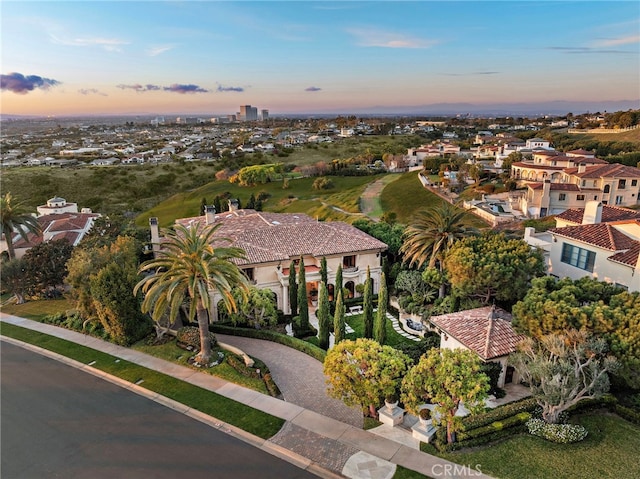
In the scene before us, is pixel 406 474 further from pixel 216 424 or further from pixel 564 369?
pixel 216 424

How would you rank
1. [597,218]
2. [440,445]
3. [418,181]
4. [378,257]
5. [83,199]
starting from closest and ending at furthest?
[440,445]
[597,218]
[378,257]
[418,181]
[83,199]

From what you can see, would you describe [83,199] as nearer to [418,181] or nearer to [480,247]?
[418,181]

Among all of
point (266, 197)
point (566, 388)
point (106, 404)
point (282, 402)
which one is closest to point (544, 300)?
point (566, 388)

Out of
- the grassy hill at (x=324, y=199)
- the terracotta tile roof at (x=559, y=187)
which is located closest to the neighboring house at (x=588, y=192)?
the terracotta tile roof at (x=559, y=187)

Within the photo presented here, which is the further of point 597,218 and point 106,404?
point 597,218

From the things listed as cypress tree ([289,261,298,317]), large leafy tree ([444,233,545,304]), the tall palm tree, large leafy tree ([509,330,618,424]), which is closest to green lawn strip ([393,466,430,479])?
large leafy tree ([509,330,618,424])

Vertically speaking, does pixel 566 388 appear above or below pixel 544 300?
below
